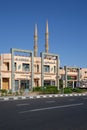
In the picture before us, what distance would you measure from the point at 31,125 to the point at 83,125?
1953 millimetres

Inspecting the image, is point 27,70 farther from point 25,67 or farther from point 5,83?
point 5,83

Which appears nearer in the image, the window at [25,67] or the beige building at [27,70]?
the beige building at [27,70]

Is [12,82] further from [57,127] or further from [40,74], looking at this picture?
[57,127]

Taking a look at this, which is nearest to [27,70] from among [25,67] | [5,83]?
[25,67]

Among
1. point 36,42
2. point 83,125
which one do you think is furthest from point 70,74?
point 83,125

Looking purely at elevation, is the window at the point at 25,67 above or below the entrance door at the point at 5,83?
above

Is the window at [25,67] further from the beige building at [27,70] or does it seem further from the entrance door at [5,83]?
the entrance door at [5,83]

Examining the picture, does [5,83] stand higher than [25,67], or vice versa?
[25,67]

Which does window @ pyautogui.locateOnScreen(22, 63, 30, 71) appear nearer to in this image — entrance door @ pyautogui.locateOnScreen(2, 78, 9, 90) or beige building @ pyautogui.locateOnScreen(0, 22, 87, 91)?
beige building @ pyautogui.locateOnScreen(0, 22, 87, 91)

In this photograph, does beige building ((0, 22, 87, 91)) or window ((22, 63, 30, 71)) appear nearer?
beige building ((0, 22, 87, 91))

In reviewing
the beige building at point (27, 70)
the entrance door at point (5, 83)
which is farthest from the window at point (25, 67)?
the entrance door at point (5, 83)

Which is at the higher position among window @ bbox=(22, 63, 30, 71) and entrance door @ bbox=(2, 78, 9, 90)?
window @ bbox=(22, 63, 30, 71)

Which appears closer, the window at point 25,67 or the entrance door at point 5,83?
the entrance door at point 5,83

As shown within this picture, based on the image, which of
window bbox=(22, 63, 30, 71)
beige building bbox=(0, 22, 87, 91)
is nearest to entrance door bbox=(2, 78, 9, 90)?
beige building bbox=(0, 22, 87, 91)
